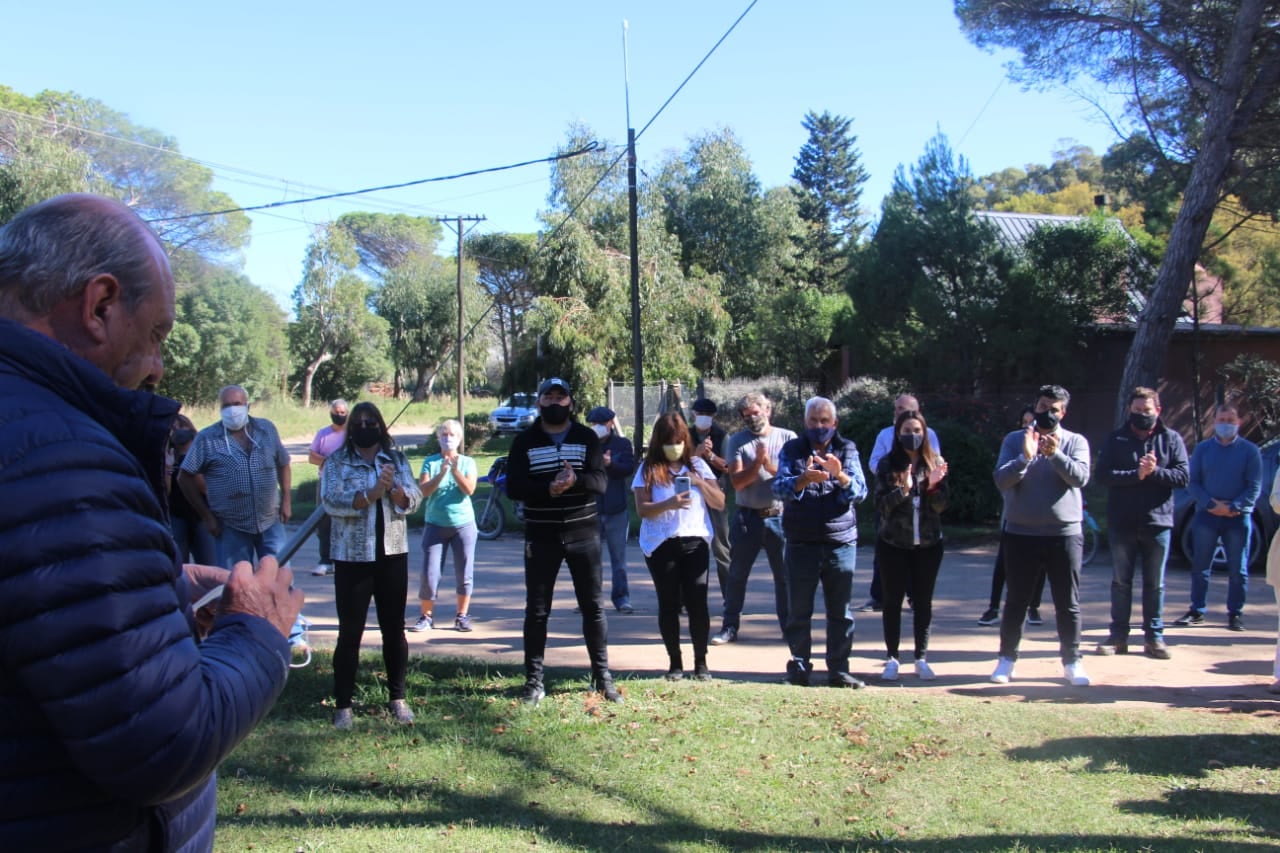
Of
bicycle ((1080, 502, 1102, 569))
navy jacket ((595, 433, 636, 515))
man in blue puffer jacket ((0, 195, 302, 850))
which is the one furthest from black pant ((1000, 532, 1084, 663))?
man in blue puffer jacket ((0, 195, 302, 850))

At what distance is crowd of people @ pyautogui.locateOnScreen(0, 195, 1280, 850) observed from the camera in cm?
150

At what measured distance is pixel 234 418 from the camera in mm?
7766

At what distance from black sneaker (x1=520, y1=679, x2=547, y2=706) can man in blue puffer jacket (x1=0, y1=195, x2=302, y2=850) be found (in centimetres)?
461

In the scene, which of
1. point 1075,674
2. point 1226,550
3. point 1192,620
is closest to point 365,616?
point 1075,674

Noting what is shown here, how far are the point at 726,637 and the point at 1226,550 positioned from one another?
4.69m

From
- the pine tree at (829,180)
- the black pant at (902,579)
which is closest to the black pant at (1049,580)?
the black pant at (902,579)

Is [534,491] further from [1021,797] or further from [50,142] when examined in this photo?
[50,142]

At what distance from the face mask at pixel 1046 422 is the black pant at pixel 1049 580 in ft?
2.59

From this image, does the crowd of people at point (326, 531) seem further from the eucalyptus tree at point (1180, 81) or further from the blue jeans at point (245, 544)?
the eucalyptus tree at point (1180, 81)

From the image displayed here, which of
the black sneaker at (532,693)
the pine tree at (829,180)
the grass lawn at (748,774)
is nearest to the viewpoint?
the grass lawn at (748,774)

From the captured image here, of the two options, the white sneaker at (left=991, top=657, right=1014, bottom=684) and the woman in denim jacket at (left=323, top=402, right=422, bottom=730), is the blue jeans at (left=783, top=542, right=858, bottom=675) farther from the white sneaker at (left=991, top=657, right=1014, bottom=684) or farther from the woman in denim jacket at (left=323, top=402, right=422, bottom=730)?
the woman in denim jacket at (left=323, top=402, right=422, bottom=730)

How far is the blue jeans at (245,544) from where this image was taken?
775 centimetres

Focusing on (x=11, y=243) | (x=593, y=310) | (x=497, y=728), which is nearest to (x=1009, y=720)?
(x=497, y=728)

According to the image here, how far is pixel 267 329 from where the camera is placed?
54938mm
